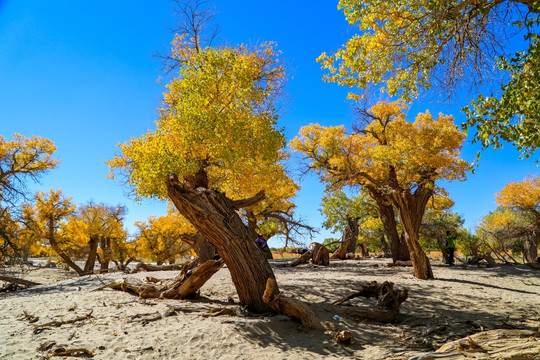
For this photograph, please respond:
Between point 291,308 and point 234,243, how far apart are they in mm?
1887

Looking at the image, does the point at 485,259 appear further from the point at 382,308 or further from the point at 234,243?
the point at 234,243

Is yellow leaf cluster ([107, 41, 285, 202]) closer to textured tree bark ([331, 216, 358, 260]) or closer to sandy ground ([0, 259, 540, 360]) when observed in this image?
sandy ground ([0, 259, 540, 360])

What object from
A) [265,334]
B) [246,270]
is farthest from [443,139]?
[265,334]

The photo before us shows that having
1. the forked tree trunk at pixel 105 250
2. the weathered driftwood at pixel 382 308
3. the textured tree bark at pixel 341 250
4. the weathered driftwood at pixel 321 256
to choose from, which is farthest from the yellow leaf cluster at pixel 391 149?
the forked tree trunk at pixel 105 250

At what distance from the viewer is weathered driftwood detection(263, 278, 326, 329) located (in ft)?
20.4

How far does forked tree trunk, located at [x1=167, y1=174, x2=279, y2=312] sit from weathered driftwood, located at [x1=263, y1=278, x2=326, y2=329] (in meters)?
0.61

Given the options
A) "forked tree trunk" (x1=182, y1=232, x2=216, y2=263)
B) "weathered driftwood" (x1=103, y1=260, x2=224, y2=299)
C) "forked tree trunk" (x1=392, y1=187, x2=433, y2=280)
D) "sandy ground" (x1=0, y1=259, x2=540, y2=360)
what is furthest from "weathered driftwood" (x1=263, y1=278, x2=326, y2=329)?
"forked tree trunk" (x1=182, y1=232, x2=216, y2=263)

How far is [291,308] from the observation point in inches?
252

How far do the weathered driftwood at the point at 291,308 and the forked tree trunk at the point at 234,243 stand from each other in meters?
0.61

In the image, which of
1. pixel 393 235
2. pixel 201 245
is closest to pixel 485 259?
pixel 393 235

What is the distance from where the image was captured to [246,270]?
7172 mm

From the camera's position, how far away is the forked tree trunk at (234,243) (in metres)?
7.15

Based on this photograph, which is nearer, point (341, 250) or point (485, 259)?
point (485, 259)

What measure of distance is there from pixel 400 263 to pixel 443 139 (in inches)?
264
